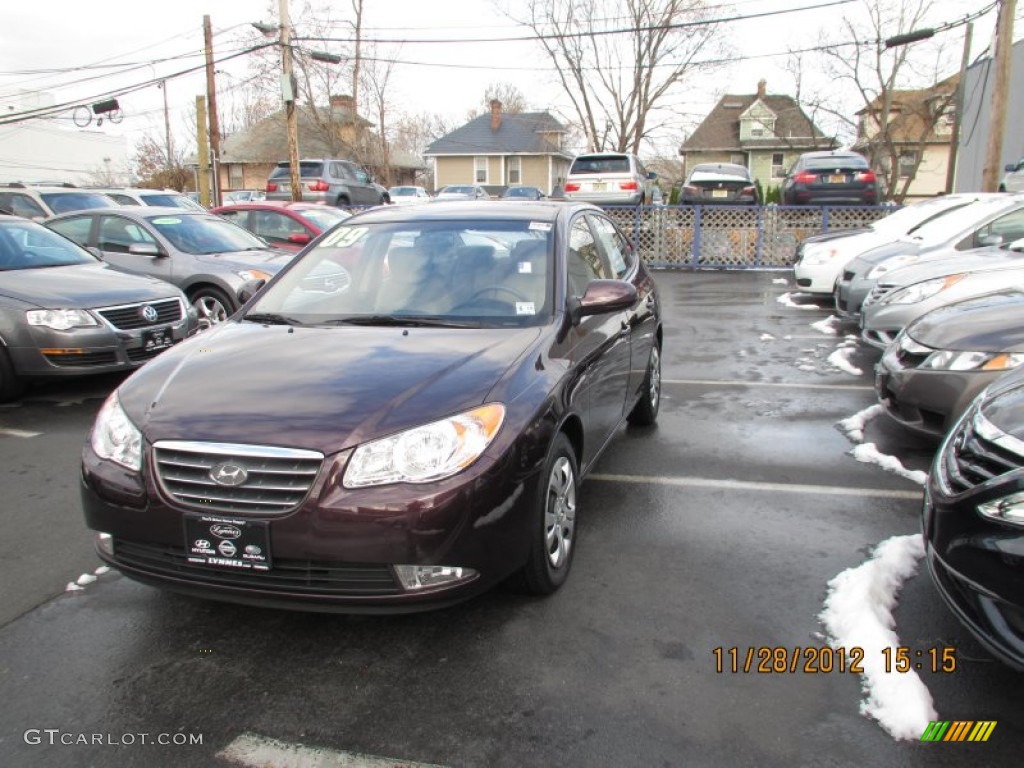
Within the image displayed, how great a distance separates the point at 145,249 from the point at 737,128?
50.2 m

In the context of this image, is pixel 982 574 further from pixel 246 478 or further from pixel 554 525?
pixel 246 478

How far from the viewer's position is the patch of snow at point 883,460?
15.3 ft

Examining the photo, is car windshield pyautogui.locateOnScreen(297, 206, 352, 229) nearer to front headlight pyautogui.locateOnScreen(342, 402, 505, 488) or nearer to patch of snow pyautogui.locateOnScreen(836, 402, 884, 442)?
patch of snow pyautogui.locateOnScreen(836, 402, 884, 442)

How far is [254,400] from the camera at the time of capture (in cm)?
284

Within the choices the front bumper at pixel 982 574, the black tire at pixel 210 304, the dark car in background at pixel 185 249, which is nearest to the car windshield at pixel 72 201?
the dark car in background at pixel 185 249

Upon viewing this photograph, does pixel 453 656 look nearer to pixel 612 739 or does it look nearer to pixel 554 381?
pixel 612 739

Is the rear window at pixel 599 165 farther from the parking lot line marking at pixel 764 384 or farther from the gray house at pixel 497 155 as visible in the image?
the gray house at pixel 497 155

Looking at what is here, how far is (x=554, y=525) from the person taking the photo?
322cm

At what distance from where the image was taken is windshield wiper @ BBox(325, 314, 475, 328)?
3.59 metres

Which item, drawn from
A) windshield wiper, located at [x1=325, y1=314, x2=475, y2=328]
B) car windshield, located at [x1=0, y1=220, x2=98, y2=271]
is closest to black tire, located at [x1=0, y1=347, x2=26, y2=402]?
car windshield, located at [x1=0, y1=220, x2=98, y2=271]

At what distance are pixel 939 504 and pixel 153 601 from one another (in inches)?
122

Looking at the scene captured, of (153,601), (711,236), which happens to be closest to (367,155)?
(711,236)

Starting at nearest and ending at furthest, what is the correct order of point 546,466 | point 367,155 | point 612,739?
point 612,739, point 546,466, point 367,155
